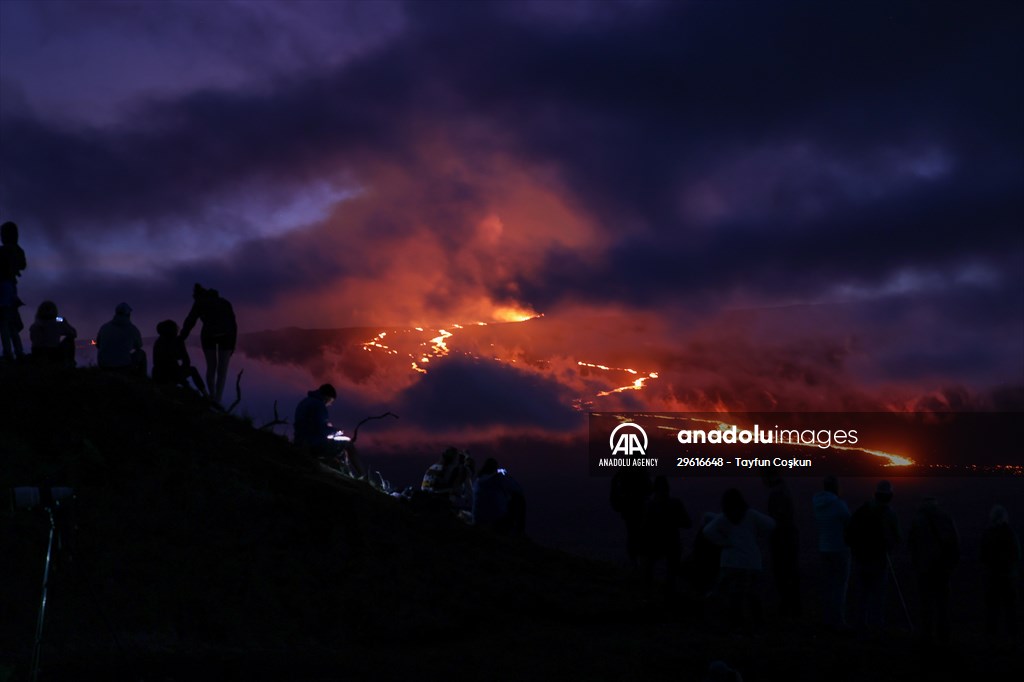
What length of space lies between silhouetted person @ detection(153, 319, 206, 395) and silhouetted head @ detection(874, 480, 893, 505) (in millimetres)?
11848

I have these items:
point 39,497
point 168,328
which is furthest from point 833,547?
point 168,328

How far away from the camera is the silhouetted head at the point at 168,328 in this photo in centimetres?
1828

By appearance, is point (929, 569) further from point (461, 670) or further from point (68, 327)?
point (68, 327)

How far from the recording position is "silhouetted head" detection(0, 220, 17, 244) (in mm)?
17469

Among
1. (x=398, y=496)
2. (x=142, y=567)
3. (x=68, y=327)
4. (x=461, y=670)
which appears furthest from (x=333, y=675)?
(x=68, y=327)

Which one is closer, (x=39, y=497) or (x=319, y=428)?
(x=39, y=497)

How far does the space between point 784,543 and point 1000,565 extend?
11.1ft

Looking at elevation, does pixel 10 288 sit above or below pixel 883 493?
above

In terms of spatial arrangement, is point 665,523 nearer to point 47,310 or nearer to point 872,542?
point 872,542

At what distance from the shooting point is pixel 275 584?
1464 centimetres

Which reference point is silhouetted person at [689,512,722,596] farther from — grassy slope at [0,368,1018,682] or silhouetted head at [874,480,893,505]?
silhouetted head at [874,480,893,505]

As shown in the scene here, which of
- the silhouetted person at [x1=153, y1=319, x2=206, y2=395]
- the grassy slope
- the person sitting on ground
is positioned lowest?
the grassy slope

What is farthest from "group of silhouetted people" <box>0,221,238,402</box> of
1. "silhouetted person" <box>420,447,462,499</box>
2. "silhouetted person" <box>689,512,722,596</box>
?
"silhouetted person" <box>689,512,722,596</box>

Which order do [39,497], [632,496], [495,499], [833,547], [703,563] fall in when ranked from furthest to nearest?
[495,499] → [632,496] → [703,563] → [833,547] → [39,497]
